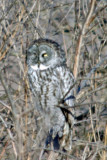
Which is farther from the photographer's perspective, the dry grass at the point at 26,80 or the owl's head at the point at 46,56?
the owl's head at the point at 46,56

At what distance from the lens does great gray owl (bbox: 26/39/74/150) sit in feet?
11.4

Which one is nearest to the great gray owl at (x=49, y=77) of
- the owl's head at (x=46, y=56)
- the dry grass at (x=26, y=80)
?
the owl's head at (x=46, y=56)

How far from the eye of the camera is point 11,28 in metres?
4.04

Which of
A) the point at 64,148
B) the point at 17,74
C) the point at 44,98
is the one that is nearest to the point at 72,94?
the point at 44,98

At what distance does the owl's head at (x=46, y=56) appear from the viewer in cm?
350

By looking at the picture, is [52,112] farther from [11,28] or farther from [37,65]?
[11,28]

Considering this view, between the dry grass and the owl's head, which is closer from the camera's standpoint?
the dry grass

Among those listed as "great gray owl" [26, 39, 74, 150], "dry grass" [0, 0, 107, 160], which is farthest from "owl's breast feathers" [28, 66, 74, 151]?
"dry grass" [0, 0, 107, 160]

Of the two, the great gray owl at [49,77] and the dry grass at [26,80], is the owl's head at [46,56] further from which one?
the dry grass at [26,80]

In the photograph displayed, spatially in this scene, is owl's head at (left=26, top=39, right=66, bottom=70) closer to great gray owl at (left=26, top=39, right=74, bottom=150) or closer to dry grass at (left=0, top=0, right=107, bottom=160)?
great gray owl at (left=26, top=39, right=74, bottom=150)

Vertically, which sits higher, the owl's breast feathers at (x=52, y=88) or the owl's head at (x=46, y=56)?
the owl's head at (x=46, y=56)

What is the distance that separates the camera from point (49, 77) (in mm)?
3518

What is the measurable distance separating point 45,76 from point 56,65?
16 cm

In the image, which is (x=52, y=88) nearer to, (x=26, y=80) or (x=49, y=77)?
(x=49, y=77)
